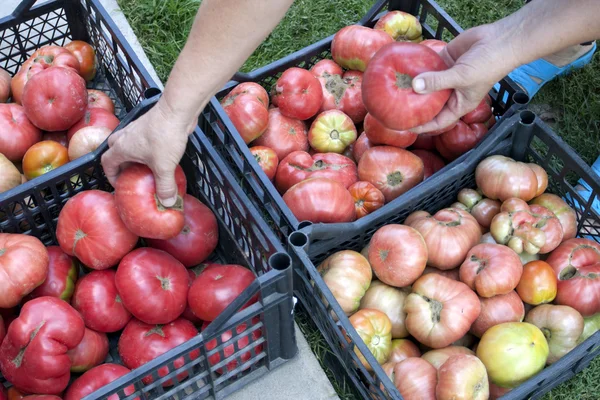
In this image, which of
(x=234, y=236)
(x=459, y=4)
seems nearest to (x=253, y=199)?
(x=234, y=236)

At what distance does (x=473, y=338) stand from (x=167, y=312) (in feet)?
2.71

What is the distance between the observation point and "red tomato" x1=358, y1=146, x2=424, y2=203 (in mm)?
1902

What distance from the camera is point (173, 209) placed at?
156 centimetres

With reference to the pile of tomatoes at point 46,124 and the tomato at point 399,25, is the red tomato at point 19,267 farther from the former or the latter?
the tomato at point 399,25

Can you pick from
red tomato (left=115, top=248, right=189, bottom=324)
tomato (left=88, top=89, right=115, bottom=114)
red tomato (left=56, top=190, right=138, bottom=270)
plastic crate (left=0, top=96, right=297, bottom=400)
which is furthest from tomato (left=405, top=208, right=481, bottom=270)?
tomato (left=88, top=89, right=115, bottom=114)

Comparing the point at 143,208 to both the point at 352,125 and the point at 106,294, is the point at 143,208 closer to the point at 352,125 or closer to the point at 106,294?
the point at 106,294

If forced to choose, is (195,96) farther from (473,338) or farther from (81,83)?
(473,338)

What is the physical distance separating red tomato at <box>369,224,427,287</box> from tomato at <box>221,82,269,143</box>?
1.75 ft

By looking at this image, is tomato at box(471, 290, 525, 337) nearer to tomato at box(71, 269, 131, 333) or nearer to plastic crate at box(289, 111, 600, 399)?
plastic crate at box(289, 111, 600, 399)

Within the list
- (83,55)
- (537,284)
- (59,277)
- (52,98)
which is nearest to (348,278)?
(537,284)

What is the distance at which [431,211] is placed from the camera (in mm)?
1966

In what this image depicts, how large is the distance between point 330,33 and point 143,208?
5.11ft

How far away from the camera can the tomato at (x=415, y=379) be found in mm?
1526

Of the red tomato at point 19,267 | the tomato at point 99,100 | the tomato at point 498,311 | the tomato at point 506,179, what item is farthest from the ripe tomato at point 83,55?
the tomato at point 498,311
